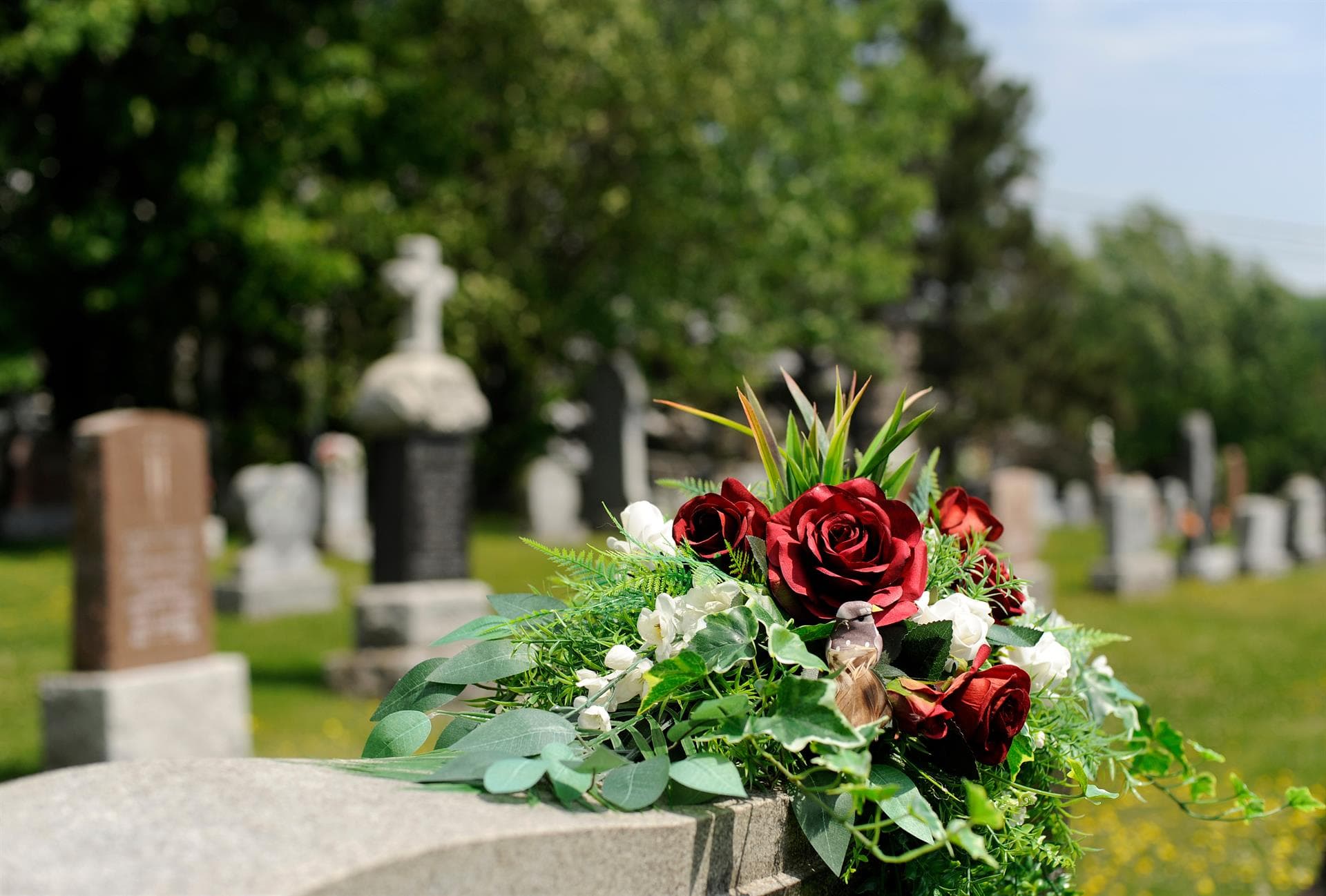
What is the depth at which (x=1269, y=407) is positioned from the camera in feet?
150

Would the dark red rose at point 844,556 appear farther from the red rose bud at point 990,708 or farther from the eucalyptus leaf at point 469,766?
the eucalyptus leaf at point 469,766

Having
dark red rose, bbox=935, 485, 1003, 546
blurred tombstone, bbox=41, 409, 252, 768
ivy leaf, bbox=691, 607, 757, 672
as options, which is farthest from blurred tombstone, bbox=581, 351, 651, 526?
ivy leaf, bbox=691, 607, 757, 672

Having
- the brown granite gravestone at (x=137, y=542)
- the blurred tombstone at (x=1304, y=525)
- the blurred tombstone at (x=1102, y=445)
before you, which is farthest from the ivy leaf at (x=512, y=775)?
the blurred tombstone at (x=1102, y=445)

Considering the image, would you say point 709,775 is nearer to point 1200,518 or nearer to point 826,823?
point 826,823

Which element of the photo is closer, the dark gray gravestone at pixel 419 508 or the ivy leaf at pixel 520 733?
the ivy leaf at pixel 520 733

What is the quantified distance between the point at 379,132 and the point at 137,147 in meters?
3.81

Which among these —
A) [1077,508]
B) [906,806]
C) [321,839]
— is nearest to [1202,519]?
[1077,508]

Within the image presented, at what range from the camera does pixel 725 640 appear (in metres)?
1.63

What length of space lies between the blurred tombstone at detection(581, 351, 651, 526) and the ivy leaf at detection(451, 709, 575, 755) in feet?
56.3

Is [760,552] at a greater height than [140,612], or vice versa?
[760,552]

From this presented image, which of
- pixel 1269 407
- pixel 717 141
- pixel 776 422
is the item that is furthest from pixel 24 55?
pixel 1269 407

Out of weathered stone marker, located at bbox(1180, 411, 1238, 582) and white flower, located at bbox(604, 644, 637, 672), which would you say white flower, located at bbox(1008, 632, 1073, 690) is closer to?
white flower, located at bbox(604, 644, 637, 672)

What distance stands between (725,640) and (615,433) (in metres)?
17.4

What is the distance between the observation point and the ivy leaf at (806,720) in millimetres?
1511
